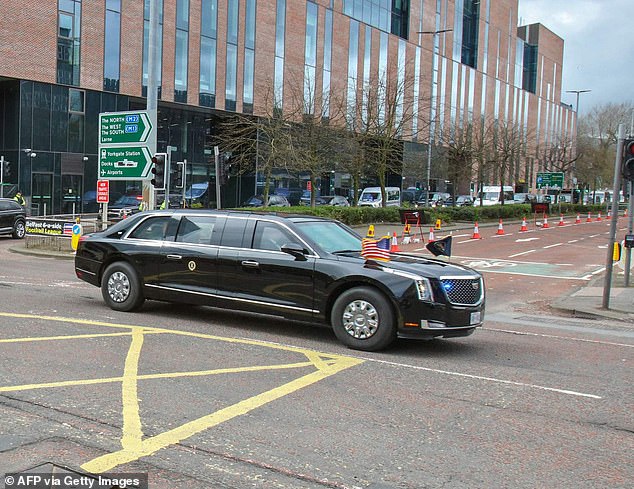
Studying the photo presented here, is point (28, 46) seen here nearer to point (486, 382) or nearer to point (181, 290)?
point (181, 290)

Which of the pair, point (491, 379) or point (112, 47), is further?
point (112, 47)

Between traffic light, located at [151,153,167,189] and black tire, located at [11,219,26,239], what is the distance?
32.0 feet

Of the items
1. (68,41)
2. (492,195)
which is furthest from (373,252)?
(492,195)

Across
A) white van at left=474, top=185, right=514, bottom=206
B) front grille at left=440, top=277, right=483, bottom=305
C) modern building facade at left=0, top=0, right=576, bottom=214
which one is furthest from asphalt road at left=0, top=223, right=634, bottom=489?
white van at left=474, top=185, right=514, bottom=206

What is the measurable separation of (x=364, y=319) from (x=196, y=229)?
299 centimetres

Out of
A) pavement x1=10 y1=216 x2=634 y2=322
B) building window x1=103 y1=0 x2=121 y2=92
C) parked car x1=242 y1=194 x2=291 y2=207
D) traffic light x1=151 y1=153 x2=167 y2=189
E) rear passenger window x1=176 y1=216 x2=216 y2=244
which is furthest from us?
parked car x1=242 y1=194 x2=291 y2=207

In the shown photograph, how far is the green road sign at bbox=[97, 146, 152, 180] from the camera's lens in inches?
809

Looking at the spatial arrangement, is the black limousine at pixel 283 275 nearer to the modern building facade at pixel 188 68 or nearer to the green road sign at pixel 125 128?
the green road sign at pixel 125 128

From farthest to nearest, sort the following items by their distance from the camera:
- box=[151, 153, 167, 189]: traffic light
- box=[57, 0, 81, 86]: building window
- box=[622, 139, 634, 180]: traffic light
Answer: box=[57, 0, 81, 86]: building window < box=[151, 153, 167, 189]: traffic light < box=[622, 139, 634, 180]: traffic light

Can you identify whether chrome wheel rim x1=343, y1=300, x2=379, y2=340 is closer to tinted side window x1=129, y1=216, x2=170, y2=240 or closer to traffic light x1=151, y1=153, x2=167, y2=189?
tinted side window x1=129, y1=216, x2=170, y2=240

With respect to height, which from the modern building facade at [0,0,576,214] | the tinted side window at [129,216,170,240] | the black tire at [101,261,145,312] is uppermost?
the modern building facade at [0,0,576,214]

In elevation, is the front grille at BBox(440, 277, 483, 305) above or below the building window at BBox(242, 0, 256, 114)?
below

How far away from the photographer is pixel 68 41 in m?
38.3

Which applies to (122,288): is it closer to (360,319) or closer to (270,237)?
(270,237)
